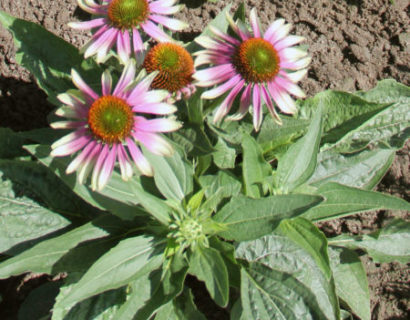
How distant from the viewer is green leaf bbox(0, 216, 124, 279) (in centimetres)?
188

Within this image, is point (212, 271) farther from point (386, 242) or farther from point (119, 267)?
point (386, 242)

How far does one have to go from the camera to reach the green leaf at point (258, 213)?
68.4 inches

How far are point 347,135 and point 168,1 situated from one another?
3.19 ft

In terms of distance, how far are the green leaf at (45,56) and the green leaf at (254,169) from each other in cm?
83

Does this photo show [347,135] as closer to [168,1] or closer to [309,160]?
[309,160]

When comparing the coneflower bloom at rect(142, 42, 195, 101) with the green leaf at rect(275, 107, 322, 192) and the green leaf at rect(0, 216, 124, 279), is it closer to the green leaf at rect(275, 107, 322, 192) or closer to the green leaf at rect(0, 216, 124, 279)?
the green leaf at rect(275, 107, 322, 192)

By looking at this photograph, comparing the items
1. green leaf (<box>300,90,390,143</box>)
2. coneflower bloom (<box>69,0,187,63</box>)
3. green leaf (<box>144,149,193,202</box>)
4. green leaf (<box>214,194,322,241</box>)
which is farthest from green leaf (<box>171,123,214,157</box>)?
green leaf (<box>300,90,390,143</box>)

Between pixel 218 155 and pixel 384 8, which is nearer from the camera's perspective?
pixel 218 155

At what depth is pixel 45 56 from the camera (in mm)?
2234

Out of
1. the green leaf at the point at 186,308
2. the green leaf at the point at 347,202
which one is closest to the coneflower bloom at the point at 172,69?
the green leaf at the point at 347,202

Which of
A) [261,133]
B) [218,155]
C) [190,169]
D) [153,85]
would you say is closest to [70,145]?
[153,85]

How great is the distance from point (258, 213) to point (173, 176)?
381 millimetres

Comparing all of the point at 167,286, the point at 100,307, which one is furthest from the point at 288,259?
the point at 100,307

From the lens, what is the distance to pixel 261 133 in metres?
2.23
